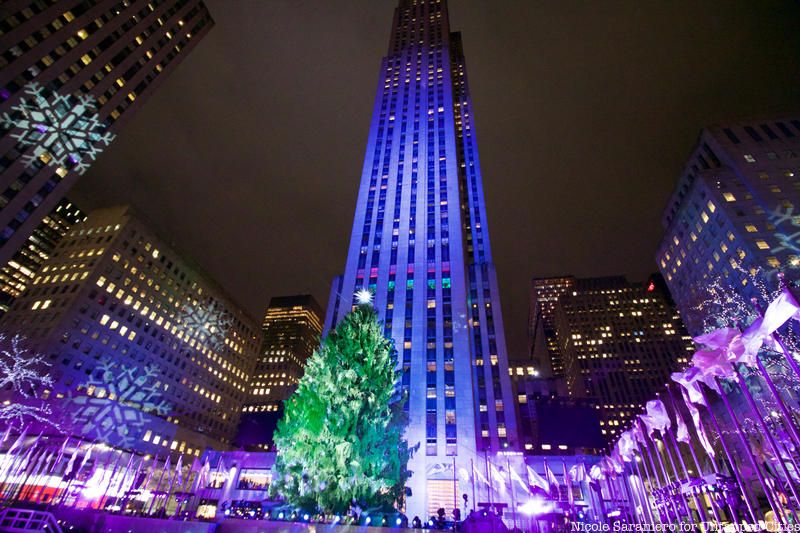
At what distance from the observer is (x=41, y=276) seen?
2552 inches

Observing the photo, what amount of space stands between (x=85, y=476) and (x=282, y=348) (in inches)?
3843

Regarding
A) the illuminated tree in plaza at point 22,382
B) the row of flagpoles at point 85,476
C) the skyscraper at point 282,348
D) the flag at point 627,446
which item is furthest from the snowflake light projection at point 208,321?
the flag at point 627,446

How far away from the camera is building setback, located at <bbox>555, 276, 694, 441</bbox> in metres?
117

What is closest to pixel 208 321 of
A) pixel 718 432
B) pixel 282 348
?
pixel 282 348

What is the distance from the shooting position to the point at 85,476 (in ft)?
132

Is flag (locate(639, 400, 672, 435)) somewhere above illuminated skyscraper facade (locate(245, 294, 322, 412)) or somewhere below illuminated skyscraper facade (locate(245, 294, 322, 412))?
below

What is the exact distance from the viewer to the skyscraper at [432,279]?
3781cm

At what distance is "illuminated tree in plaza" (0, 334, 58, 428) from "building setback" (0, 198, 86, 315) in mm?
24836

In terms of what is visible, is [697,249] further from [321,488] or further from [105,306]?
[105,306]

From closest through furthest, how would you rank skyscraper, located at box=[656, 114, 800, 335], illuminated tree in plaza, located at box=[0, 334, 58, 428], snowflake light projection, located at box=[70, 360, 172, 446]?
illuminated tree in plaza, located at box=[0, 334, 58, 428]
skyscraper, located at box=[656, 114, 800, 335]
snowflake light projection, located at box=[70, 360, 172, 446]

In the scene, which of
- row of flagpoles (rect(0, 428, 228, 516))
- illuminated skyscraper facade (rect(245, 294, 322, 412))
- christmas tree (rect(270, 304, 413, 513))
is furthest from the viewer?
illuminated skyscraper facade (rect(245, 294, 322, 412))

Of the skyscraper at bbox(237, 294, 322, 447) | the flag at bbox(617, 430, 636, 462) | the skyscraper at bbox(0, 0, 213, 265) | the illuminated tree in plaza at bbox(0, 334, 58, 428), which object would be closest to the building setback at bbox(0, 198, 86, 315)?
the illuminated tree in plaza at bbox(0, 334, 58, 428)

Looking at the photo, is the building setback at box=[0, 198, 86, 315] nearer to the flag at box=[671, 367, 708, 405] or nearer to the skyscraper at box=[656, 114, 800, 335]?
the flag at box=[671, 367, 708, 405]

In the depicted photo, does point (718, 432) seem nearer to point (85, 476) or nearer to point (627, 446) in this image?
point (627, 446)
